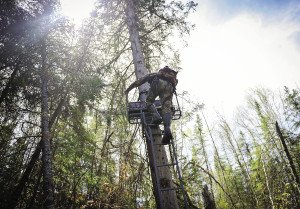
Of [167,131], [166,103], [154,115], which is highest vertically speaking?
[166,103]

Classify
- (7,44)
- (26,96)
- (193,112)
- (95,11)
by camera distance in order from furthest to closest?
1. (95,11)
2. (193,112)
3. (26,96)
4. (7,44)

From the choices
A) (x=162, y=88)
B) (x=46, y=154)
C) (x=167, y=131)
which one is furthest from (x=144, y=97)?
(x=46, y=154)

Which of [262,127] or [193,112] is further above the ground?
[262,127]

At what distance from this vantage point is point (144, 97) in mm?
6988

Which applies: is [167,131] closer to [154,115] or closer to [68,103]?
[154,115]

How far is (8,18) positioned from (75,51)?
2.35 meters

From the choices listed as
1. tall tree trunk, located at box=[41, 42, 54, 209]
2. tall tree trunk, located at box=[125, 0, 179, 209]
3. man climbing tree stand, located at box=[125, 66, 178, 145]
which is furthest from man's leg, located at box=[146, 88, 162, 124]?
tall tree trunk, located at box=[41, 42, 54, 209]

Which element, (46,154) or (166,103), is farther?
(46,154)

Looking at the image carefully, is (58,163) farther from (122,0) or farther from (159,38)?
(122,0)

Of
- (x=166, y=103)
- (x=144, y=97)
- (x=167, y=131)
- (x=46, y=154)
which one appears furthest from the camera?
(x=144, y=97)

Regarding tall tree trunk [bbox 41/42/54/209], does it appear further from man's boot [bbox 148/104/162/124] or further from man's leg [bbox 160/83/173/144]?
man's leg [bbox 160/83/173/144]

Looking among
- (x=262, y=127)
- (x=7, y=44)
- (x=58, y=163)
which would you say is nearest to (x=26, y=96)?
(x=7, y=44)

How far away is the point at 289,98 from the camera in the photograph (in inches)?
906

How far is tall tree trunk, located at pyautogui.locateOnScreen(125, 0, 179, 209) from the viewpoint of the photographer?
5.45 meters
